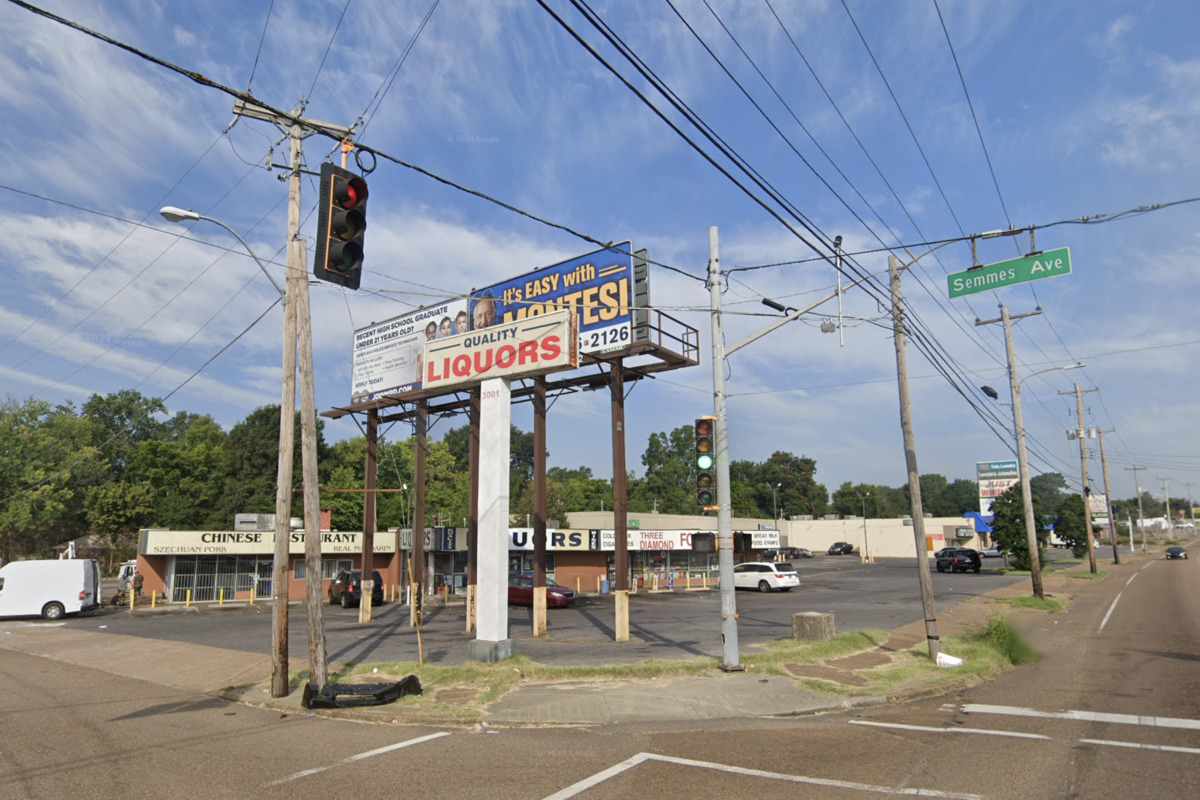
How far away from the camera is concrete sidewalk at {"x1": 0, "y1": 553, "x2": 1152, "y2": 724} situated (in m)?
10.4

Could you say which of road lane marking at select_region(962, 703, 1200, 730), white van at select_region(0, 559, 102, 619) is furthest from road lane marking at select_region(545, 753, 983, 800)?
white van at select_region(0, 559, 102, 619)

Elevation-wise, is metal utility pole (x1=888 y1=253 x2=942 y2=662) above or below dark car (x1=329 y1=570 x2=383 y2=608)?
above

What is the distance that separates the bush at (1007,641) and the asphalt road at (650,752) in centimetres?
235

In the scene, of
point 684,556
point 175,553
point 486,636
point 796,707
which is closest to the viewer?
point 796,707

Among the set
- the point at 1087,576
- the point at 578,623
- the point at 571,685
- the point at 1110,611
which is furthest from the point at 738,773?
the point at 1087,576

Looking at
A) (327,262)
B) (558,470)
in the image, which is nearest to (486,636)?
(327,262)

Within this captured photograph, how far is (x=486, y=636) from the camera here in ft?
47.2

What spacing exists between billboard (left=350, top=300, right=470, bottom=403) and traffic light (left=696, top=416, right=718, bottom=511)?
40.6 feet

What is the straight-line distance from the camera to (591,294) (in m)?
21.1

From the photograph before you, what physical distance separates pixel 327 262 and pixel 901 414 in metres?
12.6

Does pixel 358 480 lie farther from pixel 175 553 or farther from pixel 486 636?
pixel 486 636

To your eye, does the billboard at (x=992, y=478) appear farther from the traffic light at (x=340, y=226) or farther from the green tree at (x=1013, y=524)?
the traffic light at (x=340, y=226)

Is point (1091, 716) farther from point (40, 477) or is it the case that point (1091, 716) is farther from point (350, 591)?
point (40, 477)

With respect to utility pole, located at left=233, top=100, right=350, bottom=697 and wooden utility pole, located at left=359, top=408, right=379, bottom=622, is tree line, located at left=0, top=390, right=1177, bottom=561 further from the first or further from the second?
utility pole, located at left=233, top=100, right=350, bottom=697
